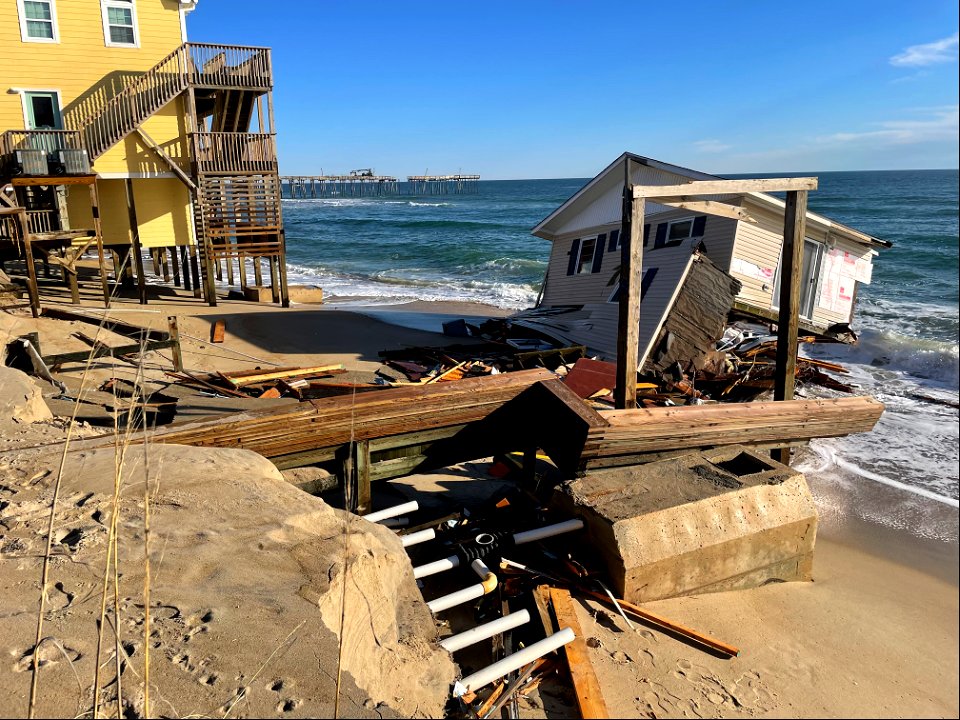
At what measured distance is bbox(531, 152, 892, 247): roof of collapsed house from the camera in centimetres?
1548

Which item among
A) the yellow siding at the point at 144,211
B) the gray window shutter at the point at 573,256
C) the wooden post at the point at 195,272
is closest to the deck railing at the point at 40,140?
the yellow siding at the point at 144,211

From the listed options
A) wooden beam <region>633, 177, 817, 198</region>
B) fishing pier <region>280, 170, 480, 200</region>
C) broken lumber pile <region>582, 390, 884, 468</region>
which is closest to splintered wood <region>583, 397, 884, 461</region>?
broken lumber pile <region>582, 390, 884, 468</region>

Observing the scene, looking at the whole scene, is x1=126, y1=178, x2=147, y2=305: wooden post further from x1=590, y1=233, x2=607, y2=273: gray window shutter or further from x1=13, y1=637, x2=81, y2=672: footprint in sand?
x1=13, y1=637, x2=81, y2=672: footprint in sand

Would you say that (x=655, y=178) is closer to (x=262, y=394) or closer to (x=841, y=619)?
(x=262, y=394)

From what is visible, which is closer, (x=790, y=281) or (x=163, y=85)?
(x=790, y=281)

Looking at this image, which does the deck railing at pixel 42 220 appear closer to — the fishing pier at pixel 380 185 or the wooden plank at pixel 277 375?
the wooden plank at pixel 277 375

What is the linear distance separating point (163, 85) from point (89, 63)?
2.34 metres

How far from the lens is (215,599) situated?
346 centimetres

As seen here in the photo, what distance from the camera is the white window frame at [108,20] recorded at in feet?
69.5

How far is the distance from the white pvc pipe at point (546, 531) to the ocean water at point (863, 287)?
6.27 m

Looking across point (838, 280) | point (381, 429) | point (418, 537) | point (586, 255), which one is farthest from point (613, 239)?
point (418, 537)

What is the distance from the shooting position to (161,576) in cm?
359

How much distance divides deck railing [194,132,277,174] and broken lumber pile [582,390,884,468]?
1916 cm

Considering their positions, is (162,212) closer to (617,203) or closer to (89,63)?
(89,63)
